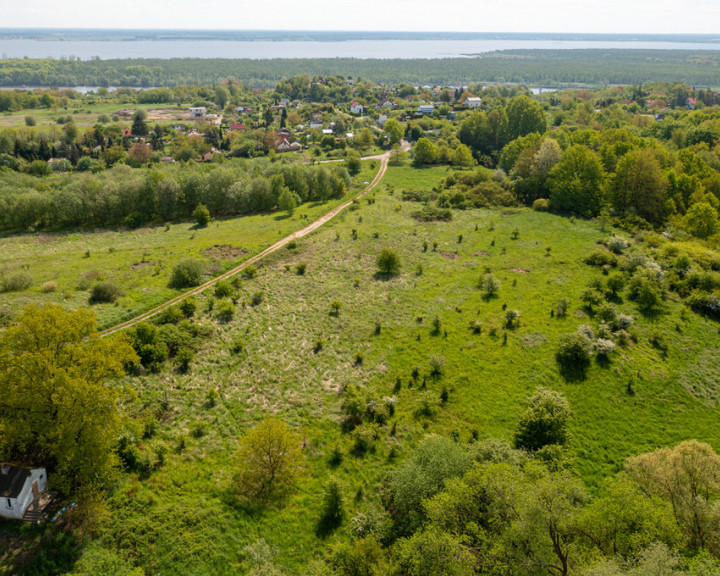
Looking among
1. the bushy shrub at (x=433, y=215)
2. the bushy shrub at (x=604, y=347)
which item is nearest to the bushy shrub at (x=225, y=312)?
the bushy shrub at (x=604, y=347)

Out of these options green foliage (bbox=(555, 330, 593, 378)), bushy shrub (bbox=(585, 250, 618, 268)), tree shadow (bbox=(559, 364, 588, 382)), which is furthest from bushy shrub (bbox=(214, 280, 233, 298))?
bushy shrub (bbox=(585, 250, 618, 268))

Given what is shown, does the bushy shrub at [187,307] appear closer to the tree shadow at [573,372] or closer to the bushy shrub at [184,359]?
the bushy shrub at [184,359]

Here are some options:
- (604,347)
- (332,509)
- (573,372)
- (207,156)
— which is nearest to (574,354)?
(573,372)

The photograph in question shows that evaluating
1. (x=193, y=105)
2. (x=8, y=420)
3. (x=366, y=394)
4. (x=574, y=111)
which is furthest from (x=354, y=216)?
(x=193, y=105)

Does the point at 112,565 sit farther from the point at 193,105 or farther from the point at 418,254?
the point at 193,105

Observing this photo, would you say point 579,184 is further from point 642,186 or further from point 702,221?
point 702,221

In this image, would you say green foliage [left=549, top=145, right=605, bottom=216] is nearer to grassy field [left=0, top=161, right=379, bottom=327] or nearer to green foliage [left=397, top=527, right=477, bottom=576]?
grassy field [left=0, top=161, right=379, bottom=327]
